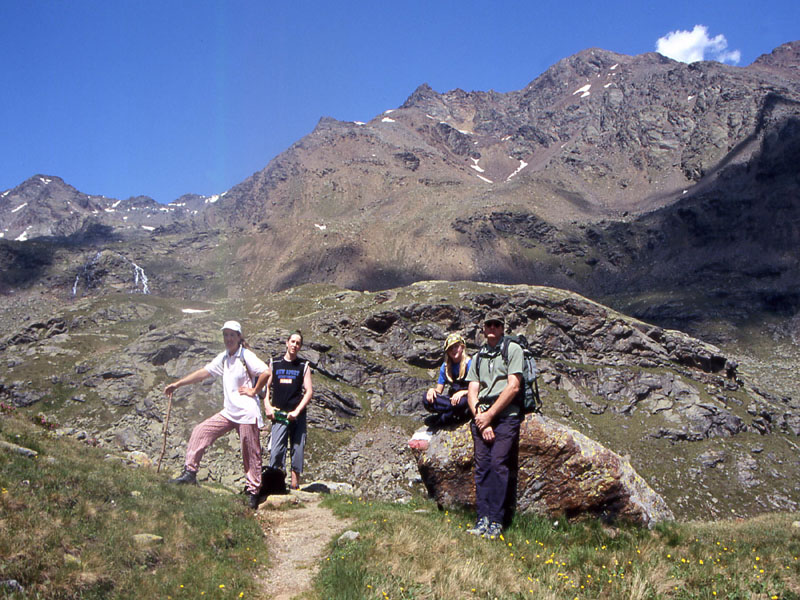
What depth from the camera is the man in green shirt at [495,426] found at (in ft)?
24.6

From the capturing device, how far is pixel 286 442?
1217 cm

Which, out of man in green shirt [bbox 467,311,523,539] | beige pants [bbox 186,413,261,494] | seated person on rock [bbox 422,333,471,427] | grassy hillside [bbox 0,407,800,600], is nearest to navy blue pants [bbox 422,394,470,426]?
seated person on rock [bbox 422,333,471,427]

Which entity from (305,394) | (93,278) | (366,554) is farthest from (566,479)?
(93,278)

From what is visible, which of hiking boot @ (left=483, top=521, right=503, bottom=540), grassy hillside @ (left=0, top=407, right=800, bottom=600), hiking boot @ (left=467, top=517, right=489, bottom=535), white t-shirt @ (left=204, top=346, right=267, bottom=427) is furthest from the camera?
white t-shirt @ (left=204, top=346, right=267, bottom=427)

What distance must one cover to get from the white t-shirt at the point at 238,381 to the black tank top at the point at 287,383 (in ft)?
5.93

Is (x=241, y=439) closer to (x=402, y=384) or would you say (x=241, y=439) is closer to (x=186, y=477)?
(x=186, y=477)

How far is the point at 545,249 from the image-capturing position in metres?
194

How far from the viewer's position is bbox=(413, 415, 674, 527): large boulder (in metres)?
7.99

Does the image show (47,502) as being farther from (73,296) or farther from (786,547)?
(73,296)

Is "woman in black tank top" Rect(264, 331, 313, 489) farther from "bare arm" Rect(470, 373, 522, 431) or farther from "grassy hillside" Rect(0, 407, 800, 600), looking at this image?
"bare arm" Rect(470, 373, 522, 431)

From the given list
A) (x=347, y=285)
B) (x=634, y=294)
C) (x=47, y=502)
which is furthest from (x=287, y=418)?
(x=634, y=294)

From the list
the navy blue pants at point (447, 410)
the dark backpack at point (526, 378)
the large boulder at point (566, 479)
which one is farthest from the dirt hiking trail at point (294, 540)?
the dark backpack at point (526, 378)

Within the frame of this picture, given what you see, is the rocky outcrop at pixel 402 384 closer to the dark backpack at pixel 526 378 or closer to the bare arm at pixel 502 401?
the bare arm at pixel 502 401

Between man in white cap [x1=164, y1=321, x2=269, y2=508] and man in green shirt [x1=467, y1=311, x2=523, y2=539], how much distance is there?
4.66 metres
